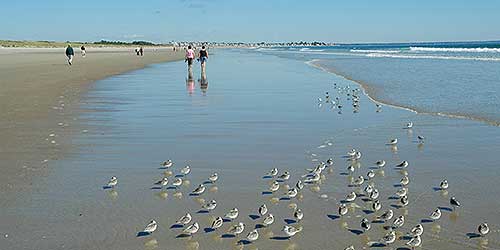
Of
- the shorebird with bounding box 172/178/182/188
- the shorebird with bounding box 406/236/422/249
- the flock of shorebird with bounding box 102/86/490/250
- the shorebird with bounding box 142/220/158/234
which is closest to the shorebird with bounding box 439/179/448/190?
the flock of shorebird with bounding box 102/86/490/250

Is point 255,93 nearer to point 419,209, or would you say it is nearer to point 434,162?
point 434,162

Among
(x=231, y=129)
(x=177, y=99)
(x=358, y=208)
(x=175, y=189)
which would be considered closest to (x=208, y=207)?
(x=175, y=189)

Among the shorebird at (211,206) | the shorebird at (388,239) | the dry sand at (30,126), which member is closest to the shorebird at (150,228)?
the shorebird at (211,206)

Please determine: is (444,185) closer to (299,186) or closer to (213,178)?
(299,186)

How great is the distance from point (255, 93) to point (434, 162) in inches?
517

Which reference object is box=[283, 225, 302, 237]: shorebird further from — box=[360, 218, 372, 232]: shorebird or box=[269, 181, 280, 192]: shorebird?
box=[269, 181, 280, 192]: shorebird

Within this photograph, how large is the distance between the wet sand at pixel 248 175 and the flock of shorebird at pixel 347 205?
Answer: 0.28 feet

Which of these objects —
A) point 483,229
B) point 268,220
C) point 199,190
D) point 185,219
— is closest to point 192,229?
point 185,219

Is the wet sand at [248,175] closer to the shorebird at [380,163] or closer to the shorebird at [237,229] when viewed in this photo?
the shorebird at [237,229]

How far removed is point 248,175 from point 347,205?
2153 mm

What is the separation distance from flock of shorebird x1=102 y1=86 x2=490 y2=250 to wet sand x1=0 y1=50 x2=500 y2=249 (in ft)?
0.28

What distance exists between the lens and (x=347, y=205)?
26.5ft

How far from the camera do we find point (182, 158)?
36.4 feet

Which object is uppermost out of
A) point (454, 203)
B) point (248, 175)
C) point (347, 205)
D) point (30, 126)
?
point (454, 203)
